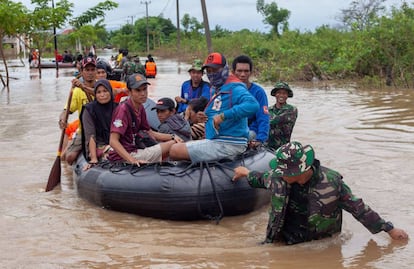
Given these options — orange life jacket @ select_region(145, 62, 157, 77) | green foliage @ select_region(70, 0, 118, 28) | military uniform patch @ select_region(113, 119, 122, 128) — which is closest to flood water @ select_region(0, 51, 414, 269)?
military uniform patch @ select_region(113, 119, 122, 128)

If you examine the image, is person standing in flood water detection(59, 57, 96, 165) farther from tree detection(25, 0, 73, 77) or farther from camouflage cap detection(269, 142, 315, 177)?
tree detection(25, 0, 73, 77)

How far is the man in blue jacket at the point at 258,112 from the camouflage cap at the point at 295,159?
214 cm

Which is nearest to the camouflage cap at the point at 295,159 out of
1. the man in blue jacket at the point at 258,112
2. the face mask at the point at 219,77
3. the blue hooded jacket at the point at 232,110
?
the blue hooded jacket at the point at 232,110

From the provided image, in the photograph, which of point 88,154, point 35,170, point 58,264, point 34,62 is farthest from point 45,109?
point 34,62

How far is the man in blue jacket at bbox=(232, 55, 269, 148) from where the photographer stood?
6875 millimetres

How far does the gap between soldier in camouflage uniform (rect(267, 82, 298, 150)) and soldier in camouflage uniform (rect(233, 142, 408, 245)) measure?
107 inches

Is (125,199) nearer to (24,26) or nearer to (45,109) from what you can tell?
(45,109)

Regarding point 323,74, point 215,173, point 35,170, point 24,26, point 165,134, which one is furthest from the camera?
point 24,26

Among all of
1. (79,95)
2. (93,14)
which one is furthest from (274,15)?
(79,95)

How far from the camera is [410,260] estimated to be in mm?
4832

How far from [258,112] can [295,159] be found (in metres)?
2.44

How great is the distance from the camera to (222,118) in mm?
5727

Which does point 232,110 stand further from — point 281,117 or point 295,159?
point 281,117

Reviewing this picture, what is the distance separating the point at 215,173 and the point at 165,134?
3.55 ft
